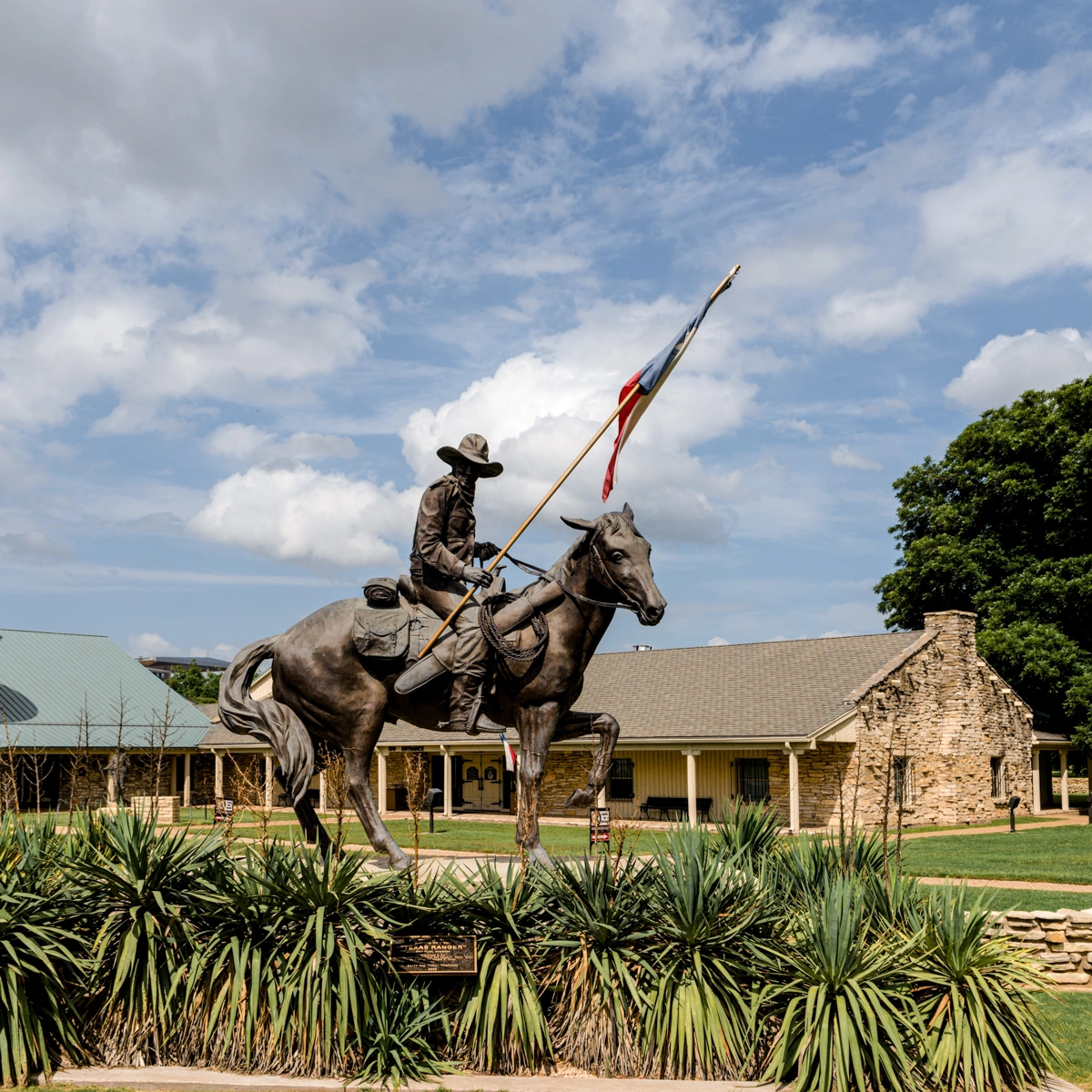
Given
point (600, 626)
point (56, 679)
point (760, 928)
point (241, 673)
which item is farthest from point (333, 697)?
point (56, 679)

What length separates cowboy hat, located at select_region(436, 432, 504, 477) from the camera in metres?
8.52

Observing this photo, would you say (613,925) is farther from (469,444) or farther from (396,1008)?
(469,444)

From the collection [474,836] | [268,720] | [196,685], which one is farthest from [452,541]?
[196,685]

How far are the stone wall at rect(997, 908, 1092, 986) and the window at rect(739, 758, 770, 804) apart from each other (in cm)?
1827

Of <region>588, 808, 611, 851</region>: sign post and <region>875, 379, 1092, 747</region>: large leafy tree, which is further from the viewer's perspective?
<region>875, 379, 1092, 747</region>: large leafy tree

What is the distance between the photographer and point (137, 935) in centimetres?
623

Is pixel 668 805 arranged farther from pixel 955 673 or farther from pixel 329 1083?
pixel 329 1083

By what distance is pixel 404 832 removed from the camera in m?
23.0

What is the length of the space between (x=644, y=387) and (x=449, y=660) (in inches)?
102

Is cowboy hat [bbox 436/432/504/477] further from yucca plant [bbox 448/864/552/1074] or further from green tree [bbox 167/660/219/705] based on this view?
green tree [bbox 167/660/219/705]

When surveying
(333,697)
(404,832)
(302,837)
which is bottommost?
(404,832)

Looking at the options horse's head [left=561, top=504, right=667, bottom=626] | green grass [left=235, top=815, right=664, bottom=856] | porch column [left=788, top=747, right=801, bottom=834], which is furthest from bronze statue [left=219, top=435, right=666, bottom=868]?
porch column [left=788, top=747, right=801, bottom=834]

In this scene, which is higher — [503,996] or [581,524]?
[581,524]

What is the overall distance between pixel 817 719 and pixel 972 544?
1267 centimetres
